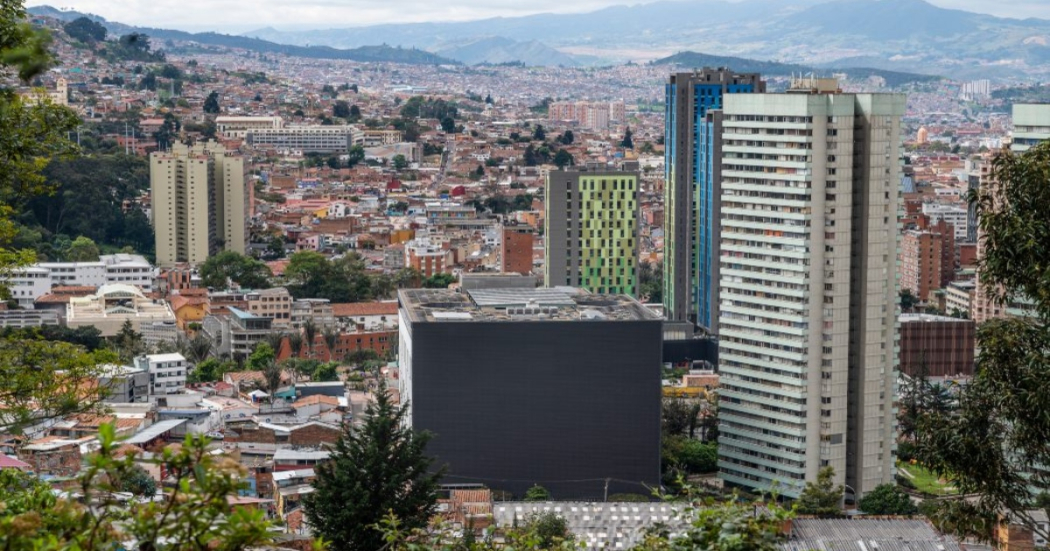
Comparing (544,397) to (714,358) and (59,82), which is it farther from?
(59,82)

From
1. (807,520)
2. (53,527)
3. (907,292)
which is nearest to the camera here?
(53,527)

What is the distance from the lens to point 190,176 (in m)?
35.2

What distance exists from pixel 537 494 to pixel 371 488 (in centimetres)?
615

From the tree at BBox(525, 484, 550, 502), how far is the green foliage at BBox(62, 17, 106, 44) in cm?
5261

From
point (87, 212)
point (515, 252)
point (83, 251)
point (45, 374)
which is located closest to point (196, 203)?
point (87, 212)

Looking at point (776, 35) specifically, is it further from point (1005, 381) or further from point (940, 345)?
point (1005, 381)

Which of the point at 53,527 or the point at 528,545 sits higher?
the point at 53,527

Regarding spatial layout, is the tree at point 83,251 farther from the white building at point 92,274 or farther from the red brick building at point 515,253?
the red brick building at point 515,253

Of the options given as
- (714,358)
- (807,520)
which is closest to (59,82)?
(714,358)

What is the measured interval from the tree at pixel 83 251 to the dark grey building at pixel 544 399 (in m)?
17.6

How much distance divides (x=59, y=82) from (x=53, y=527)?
2017 inches

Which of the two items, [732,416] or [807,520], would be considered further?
[732,416]

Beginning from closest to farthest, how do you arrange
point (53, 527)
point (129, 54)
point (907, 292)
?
point (53, 527) → point (907, 292) → point (129, 54)

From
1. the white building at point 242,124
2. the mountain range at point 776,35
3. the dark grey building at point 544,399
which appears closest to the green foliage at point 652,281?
the dark grey building at point 544,399
